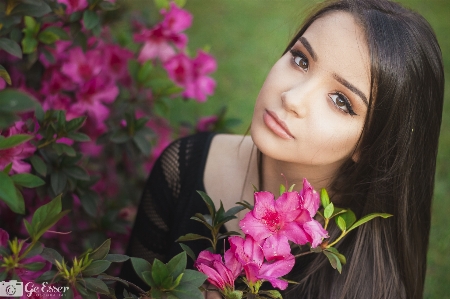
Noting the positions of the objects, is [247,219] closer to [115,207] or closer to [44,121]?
[44,121]

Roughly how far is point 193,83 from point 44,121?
81 cm

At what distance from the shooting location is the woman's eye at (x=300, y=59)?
4.43ft

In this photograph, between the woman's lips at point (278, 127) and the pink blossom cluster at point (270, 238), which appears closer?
the pink blossom cluster at point (270, 238)

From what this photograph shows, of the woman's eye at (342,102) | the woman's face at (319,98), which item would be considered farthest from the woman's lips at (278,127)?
the woman's eye at (342,102)

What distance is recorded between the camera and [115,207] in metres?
1.97

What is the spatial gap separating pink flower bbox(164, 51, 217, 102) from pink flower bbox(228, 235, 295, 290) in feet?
3.57

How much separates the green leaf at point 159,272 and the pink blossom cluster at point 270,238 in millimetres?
96

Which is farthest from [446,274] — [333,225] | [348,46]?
[348,46]

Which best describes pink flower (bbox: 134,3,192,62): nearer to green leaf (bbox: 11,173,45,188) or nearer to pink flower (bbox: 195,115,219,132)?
pink flower (bbox: 195,115,219,132)

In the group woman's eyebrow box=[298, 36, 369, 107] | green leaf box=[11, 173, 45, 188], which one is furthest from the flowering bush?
woman's eyebrow box=[298, 36, 369, 107]

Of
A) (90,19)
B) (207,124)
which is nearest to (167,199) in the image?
(207,124)

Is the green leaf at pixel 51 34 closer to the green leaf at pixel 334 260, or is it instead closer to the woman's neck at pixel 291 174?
the woman's neck at pixel 291 174

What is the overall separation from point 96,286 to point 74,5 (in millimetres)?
899

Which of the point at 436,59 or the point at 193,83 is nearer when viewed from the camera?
the point at 436,59
